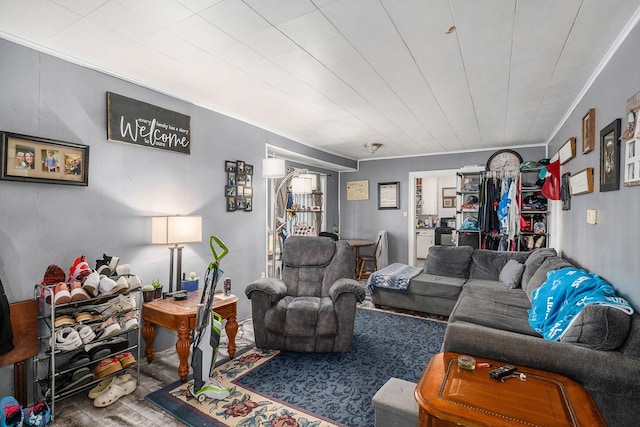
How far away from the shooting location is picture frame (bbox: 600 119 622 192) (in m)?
2.04

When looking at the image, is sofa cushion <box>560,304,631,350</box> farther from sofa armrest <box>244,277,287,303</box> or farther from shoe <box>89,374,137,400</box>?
shoe <box>89,374,137,400</box>

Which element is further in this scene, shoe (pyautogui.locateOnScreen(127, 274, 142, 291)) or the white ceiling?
shoe (pyautogui.locateOnScreen(127, 274, 142, 291))

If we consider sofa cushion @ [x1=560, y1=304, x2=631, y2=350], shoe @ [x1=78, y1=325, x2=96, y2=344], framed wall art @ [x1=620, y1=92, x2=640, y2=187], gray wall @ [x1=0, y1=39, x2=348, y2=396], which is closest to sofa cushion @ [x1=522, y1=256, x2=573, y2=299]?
framed wall art @ [x1=620, y1=92, x2=640, y2=187]

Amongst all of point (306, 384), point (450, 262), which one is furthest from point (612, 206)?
point (306, 384)

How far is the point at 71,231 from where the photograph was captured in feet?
7.73

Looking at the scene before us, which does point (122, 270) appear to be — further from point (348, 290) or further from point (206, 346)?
point (348, 290)

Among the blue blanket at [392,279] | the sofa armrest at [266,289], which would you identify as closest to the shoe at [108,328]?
the sofa armrest at [266,289]

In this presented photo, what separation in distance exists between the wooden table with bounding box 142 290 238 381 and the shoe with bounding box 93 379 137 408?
332 mm

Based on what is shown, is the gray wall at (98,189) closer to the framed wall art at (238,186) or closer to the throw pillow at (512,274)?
the framed wall art at (238,186)

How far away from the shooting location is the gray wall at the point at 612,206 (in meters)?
1.83

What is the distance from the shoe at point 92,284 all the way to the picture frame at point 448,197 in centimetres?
834

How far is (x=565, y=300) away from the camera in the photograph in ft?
7.27

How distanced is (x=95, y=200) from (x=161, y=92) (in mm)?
1145

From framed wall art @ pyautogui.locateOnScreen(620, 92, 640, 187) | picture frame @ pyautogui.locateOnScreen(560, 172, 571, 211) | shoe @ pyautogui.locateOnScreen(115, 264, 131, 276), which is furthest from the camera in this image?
picture frame @ pyautogui.locateOnScreen(560, 172, 571, 211)
